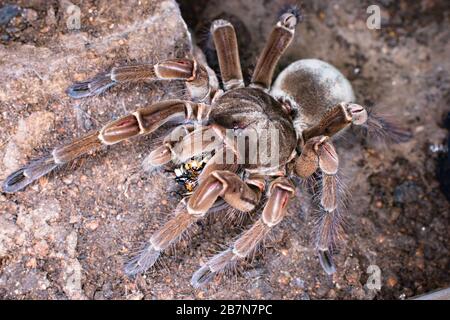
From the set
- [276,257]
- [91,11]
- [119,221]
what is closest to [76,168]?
[119,221]

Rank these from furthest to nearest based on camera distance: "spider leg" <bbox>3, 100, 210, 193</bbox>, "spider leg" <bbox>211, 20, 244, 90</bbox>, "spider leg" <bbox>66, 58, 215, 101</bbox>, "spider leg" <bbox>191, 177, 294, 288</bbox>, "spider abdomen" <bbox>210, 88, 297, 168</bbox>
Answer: "spider leg" <bbox>211, 20, 244, 90</bbox> < "spider abdomen" <bbox>210, 88, 297, 168</bbox> < "spider leg" <bbox>66, 58, 215, 101</bbox> < "spider leg" <bbox>191, 177, 294, 288</bbox> < "spider leg" <bbox>3, 100, 210, 193</bbox>

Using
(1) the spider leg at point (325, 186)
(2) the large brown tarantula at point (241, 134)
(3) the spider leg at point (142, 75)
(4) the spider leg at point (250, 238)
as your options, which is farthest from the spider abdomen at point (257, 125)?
(4) the spider leg at point (250, 238)

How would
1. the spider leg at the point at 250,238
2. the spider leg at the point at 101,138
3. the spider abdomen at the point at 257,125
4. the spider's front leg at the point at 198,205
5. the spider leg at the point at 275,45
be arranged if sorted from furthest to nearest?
1. the spider leg at the point at 275,45
2. the spider abdomen at the point at 257,125
3. the spider leg at the point at 250,238
4. the spider leg at the point at 101,138
5. the spider's front leg at the point at 198,205

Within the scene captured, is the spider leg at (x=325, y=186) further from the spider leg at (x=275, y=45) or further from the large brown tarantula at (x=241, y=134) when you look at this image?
the spider leg at (x=275, y=45)

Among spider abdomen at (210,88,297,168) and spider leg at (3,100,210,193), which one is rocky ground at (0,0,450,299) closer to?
spider leg at (3,100,210,193)

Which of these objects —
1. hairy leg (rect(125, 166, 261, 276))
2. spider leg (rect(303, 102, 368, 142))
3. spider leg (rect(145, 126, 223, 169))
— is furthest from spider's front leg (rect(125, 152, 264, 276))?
spider leg (rect(303, 102, 368, 142))
